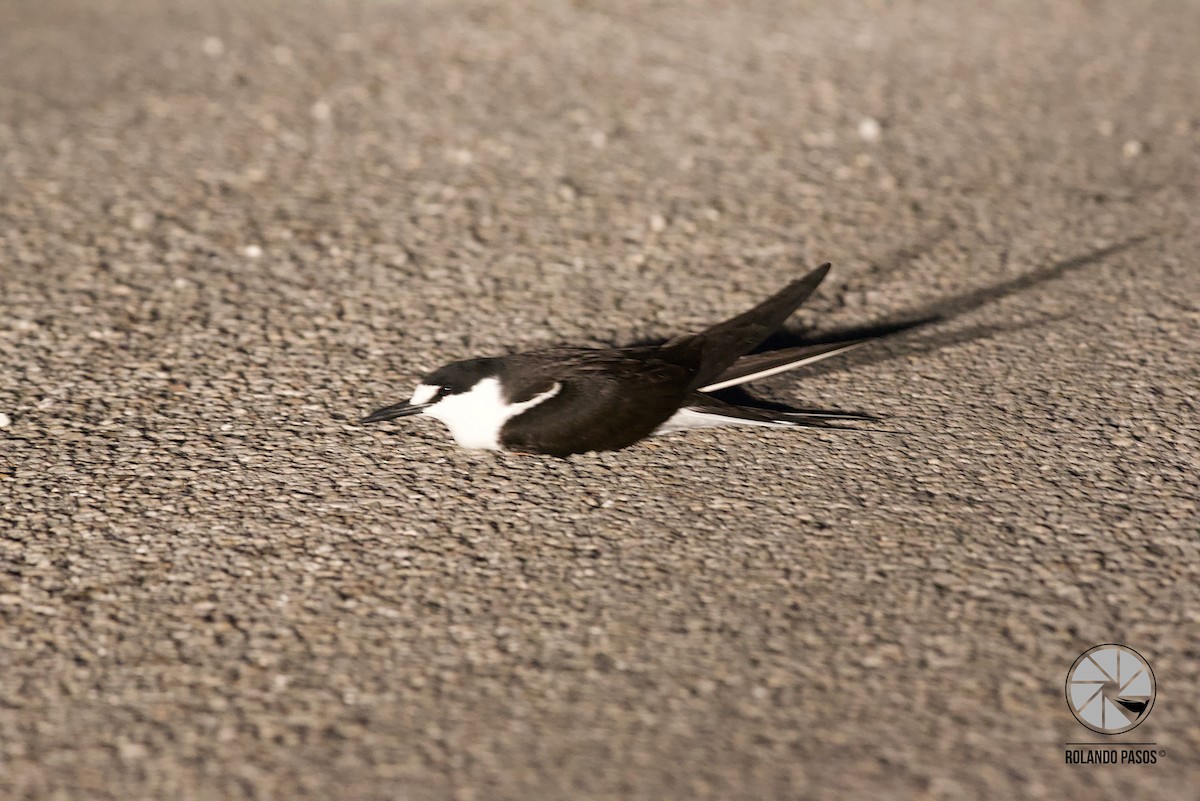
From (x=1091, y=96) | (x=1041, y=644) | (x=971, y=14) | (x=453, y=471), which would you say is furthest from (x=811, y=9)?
(x=1041, y=644)

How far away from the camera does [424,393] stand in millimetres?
3893

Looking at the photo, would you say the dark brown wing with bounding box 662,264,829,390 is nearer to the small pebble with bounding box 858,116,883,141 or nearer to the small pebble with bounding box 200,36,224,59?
the small pebble with bounding box 858,116,883,141

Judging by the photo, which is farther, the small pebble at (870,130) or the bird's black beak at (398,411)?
the small pebble at (870,130)

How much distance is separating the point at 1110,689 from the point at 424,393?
7.06 ft

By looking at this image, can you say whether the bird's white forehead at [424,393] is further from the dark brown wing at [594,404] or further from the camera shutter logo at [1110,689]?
the camera shutter logo at [1110,689]

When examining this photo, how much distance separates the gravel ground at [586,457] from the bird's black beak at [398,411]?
13cm

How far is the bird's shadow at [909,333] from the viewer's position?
4.48 m

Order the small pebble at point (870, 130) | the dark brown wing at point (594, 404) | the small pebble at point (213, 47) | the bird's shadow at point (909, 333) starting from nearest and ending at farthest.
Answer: the dark brown wing at point (594, 404) < the bird's shadow at point (909, 333) < the small pebble at point (870, 130) < the small pebble at point (213, 47)

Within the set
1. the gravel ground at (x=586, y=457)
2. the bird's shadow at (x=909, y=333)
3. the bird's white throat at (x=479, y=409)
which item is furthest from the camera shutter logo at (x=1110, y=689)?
the bird's white throat at (x=479, y=409)

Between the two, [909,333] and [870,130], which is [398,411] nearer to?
[909,333]

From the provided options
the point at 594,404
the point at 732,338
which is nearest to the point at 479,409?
the point at 594,404

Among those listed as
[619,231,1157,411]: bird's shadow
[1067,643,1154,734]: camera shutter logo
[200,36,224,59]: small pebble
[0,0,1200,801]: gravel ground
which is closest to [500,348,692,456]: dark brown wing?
[0,0,1200,801]: gravel ground

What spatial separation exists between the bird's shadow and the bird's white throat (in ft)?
2.58

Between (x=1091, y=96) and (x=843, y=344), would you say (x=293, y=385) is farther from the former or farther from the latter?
(x=1091, y=96)
